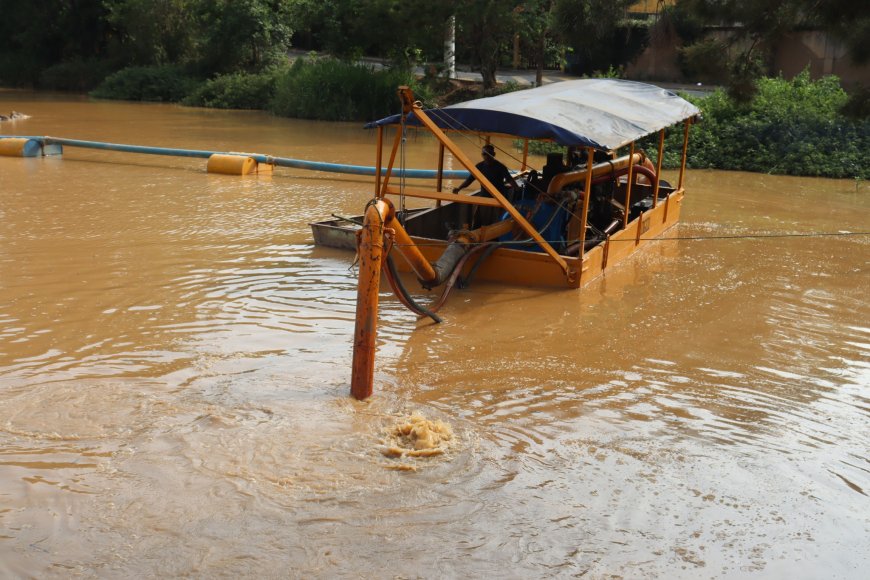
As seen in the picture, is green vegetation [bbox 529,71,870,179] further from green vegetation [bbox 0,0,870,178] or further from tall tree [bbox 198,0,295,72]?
tall tree [bbox 198,0,295,72]

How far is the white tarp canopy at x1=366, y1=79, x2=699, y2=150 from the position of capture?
32.2 feet

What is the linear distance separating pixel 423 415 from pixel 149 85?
34.7 meters

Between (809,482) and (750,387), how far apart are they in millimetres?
1706

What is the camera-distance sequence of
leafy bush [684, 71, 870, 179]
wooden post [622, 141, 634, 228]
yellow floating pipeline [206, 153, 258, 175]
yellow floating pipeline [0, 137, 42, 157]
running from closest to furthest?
1. wooden post [622, 141, 634, 228]
2. yellow floating pipeline [206, 153, 258, 175]
3. yellow floating pipeline [0, 137, 42, 157]
4. leafy bush [684, 71, 870, 179]

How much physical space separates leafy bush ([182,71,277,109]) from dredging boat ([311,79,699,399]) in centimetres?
2306

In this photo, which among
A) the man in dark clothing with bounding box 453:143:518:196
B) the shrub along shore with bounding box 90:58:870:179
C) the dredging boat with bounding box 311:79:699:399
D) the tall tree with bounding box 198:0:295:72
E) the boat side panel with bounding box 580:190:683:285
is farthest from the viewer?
the tall tree with bounding box 198:0:295:72

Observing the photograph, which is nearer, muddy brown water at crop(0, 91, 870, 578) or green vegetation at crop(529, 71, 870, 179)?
muddy brown water at crop(0, 91, 870, 578)

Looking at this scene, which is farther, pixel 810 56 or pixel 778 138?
pixel 810 56

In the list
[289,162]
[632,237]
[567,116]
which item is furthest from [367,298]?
[289,162]

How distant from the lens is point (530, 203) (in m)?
11.4

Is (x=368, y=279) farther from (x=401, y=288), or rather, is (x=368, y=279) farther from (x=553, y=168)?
(x=553, y=168)

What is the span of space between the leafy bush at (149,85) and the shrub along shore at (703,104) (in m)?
0.04

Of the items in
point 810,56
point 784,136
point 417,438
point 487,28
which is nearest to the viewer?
point 417,438

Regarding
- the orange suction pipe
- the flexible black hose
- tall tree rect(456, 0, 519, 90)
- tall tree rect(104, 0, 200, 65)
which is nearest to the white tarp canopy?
the flexible black hose
